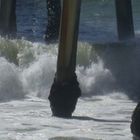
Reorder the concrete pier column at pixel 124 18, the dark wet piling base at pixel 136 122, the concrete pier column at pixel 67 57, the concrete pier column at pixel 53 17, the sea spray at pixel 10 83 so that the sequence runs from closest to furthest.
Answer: the dark wet piling base at pixel 136 122 → the concrete pier column at pixel 67 57 → the sea spray at pixel 10 83 → the concrete pier column at pixel 124 18 → the concrete pier column at pixel 53 17

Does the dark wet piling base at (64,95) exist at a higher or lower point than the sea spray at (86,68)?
higher

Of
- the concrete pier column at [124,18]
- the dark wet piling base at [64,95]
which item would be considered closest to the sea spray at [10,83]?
the dark wet piling base at [64,95]

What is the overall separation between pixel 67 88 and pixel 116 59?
5116mm

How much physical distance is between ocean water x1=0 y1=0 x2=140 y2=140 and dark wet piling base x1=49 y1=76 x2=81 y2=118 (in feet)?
0.62

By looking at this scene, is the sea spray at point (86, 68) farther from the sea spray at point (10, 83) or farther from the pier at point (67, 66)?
the pier at point (67, 66)

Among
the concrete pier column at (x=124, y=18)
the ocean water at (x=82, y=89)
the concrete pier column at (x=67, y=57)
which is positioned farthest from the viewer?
the concrete pier column at (x=124, y=18)

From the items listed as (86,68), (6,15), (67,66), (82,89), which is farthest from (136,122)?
(6,15)

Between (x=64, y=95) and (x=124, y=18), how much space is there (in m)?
7.15

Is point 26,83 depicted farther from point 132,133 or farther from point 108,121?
Result: point 132,133

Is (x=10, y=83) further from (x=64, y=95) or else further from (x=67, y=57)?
(x=67, y=57)

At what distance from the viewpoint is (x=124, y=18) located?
18.2 m

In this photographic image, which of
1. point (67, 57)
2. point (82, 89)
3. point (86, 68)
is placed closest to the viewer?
point (67, 57)

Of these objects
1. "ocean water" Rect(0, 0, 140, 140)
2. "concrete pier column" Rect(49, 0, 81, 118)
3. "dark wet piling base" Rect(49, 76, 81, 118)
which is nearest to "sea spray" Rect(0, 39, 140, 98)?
"ocean water" Rect(0, 0, 140, 140)

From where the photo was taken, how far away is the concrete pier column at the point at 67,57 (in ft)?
36.8
